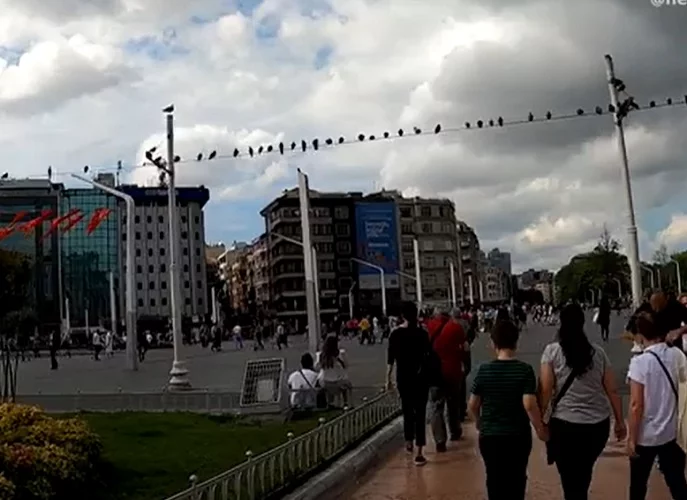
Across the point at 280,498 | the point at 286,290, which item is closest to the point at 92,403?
the point at 280,498

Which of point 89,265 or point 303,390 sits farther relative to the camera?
point 89,265

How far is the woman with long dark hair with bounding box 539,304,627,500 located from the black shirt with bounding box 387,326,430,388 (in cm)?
389

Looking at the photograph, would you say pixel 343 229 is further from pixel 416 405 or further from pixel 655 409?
pixel 655 409

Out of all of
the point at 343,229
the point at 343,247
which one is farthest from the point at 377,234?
the point at 343,247

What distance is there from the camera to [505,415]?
6.49 metres

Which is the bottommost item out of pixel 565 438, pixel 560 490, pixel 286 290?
pixel 560 490

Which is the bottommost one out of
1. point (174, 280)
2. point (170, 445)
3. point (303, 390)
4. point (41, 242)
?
point (170, 445)

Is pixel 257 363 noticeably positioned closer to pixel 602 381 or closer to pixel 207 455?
pixel 207 455

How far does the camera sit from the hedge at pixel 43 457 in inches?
273

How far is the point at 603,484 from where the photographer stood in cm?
877

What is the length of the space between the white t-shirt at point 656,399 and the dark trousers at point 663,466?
0.07m

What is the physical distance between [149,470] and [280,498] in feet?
5.72

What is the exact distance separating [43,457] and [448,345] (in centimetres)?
543

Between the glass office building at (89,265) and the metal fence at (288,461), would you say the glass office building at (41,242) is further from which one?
the metal fence at (288,461)
